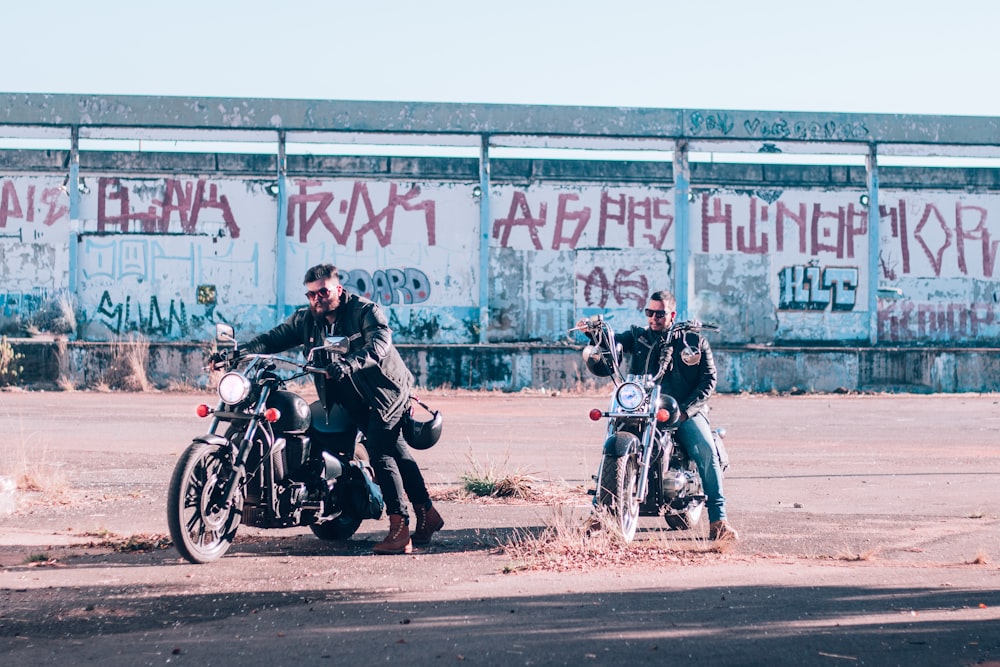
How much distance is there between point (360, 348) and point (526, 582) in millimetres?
1859

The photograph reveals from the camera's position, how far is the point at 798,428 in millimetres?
17266

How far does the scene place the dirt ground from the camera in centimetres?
495

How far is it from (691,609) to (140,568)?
3103 millimetres

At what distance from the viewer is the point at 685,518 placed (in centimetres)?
838

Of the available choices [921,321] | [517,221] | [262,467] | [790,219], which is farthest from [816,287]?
[262,467]

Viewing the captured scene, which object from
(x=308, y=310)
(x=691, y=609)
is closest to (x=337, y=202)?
(x=308, y=310)

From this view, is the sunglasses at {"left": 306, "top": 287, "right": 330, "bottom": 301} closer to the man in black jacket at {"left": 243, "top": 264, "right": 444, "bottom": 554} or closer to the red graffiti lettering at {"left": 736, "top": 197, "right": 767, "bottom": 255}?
the man in black jacket at {"left": 243, "top": 264, "right": 444, "bottom": 554}

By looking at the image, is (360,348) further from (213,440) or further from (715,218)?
(715,218)

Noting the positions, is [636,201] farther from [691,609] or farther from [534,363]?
[691,609]

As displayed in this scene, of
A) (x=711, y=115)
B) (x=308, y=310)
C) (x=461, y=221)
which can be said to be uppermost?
(x=711, y=115)

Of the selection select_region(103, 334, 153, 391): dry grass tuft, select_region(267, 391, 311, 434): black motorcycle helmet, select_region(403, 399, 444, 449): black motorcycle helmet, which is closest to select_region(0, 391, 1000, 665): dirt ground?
select_region(403, 399, 444, 449): black motorcycle helmet

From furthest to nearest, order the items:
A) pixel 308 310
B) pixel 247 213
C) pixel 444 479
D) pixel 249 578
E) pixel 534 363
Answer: pixel 247 213, pixel 534 363, pixel 444 479, pixel 308 310, pixel 249 578

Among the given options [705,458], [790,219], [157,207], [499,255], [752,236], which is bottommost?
[705,458]

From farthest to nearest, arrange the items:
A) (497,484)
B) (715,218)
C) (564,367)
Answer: (715,218), (564,367), (497,484)
